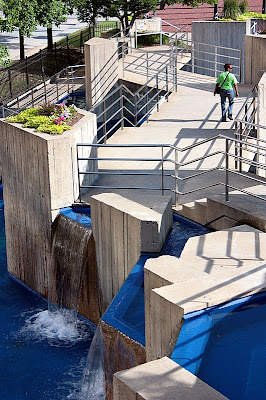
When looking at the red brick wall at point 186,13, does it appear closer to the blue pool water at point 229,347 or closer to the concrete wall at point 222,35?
the concrete wall at point 222,35

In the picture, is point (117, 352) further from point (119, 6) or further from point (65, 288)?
point (119, 6)

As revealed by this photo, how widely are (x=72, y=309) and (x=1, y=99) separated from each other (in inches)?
550

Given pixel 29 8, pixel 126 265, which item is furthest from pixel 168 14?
pixel 126 265

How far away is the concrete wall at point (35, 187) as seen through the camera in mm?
14133

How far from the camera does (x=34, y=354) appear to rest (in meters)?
13.4

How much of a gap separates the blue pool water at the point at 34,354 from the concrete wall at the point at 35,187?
2.88 feet

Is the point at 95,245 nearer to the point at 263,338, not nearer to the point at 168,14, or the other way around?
the point at 263,338

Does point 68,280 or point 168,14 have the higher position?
point 168,14

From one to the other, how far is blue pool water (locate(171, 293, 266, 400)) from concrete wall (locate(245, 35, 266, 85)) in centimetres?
1488

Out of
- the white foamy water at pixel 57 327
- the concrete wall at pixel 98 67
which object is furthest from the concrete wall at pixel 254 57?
the white foamy water at pixel 57 327

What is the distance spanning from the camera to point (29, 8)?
79.2ft

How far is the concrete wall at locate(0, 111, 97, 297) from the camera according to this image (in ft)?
46.4

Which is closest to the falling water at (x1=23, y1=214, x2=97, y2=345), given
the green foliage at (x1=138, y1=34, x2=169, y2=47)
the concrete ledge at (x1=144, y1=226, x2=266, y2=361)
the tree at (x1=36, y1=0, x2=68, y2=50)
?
the concrete ledge at (x1=144, y1=226, x2=266, y2=361)

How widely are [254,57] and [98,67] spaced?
5.55 metres
